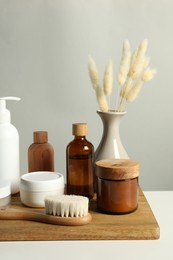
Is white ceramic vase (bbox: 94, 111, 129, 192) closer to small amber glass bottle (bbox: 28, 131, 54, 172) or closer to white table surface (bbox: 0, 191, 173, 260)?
small amber glass bottle (bbox: 28, 131, 54, 172)

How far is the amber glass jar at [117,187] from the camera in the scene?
660 mm

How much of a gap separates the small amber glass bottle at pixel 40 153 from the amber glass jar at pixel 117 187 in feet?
0.54

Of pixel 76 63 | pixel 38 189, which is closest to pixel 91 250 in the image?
pixel 38 189

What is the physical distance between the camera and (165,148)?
5.13ft

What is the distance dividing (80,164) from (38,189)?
10cm

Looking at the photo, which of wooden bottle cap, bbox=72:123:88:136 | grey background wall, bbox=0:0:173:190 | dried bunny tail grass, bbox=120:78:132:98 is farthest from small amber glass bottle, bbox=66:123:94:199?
grey background wall, bbox=0:0:173:190

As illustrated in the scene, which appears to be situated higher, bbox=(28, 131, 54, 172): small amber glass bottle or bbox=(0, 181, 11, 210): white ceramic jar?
bbox=(28, 131, 54, 172): small amber glass bottle

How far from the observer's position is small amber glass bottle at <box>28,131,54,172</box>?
815 millimetres

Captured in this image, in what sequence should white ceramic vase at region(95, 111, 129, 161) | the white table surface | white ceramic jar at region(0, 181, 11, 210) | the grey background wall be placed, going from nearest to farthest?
the white table surface
white ceramic jar at region(0, 181, 11, 210)
white ceramic vase at region(95, 111, 129, 161)
the grey background wall

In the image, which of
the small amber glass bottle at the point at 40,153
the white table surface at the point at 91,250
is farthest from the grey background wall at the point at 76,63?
the white table surface at the point at 91,250

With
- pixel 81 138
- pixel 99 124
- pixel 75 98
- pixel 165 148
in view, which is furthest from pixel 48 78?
pixel 81 138

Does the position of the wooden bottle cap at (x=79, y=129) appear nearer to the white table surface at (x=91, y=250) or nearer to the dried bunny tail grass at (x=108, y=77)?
the dried bunny tail grass at (x=108, y=77)

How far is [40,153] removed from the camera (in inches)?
32.2

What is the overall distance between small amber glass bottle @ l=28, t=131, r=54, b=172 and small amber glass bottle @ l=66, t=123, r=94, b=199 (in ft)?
0.22
